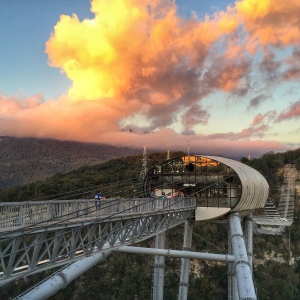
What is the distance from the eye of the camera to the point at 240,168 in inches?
1314

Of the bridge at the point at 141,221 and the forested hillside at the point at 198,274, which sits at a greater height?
the bridge at the point at 141,221

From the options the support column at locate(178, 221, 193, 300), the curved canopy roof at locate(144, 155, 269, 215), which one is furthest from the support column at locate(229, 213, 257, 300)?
the support column at locate(178, 221, 193, 300)

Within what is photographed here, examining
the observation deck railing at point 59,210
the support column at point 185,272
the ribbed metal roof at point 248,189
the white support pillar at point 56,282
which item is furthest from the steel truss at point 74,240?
the support column at point 185,272

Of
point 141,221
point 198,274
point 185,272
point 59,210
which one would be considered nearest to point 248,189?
point 185,272

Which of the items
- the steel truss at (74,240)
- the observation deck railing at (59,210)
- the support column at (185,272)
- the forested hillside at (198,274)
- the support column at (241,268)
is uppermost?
the observation deck railing at (59,210)

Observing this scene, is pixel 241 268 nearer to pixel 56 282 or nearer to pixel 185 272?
pixel 56 282

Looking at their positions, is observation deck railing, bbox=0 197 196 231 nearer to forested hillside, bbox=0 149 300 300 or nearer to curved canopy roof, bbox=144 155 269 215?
curved canopy roof, bbox=144 155 269 215

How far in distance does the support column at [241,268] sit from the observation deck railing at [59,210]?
17.0 feet

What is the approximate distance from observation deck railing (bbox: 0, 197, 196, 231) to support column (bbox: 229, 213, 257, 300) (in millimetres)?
5193

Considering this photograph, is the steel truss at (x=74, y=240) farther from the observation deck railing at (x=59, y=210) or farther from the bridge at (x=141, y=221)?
the observation deck railing at (x=59, y=210)

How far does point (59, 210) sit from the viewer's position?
53.2 feet

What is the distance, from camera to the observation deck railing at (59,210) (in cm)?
1383

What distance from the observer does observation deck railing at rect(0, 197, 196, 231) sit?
1383 cm

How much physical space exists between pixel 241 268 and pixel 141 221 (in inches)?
247
